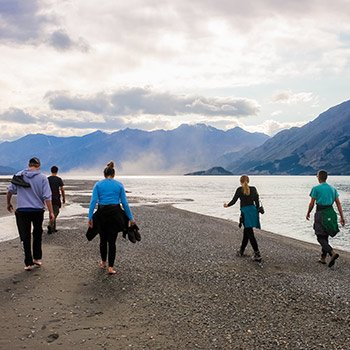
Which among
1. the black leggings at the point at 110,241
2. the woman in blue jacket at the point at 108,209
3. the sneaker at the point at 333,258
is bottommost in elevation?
the sneaker at the point at 333,258

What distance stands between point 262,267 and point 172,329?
658 centimetres

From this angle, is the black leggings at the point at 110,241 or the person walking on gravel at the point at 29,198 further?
the person walking on gravel at the point at 29,198

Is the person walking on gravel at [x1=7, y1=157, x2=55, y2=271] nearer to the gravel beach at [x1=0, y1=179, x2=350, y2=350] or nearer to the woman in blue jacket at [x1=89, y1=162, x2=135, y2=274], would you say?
the gravel beach at [x1=0, y1=179, x2=350, y2=350]

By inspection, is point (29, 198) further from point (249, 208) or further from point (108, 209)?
point (249, 208)

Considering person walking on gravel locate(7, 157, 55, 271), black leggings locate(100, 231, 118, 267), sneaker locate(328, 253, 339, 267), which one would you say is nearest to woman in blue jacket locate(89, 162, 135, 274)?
black leggings locate(100, 231, 118, 267)

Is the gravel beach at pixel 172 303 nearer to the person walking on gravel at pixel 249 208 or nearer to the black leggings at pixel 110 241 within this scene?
the black leggings at pixel 110 241

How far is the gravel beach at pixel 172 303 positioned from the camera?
293 inches

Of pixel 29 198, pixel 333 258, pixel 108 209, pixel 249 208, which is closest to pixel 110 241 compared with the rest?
pixel 108 209

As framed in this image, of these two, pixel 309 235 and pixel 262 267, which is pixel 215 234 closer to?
pixel 262 267

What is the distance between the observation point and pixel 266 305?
9484mm

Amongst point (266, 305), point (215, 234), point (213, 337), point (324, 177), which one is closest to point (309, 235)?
point (215, 234)

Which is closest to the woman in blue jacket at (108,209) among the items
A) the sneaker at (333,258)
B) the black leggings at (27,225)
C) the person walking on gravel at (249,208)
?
the black leggings at (27,225)

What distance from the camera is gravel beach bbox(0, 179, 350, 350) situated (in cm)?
745

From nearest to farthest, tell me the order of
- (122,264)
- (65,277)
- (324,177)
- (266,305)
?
(266,305), (65,277), (122,264), (324,177)
